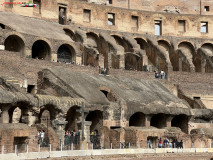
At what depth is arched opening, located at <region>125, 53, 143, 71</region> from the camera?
165 ft

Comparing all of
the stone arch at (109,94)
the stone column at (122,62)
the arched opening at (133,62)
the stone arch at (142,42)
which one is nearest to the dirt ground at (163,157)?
the stone arch at (109,94)

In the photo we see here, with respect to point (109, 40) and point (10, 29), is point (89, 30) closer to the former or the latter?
point (109, 40)

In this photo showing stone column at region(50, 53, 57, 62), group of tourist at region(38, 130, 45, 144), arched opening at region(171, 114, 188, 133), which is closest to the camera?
group of tourist at region(38, 130, 45, 144)

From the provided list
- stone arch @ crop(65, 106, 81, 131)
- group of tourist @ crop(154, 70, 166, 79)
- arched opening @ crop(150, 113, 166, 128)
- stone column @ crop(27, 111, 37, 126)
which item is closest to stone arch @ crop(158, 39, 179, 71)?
group of tourist @ crop(154, 70, 166, 79)

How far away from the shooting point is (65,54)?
46.2 meters

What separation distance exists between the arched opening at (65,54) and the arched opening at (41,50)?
187cm

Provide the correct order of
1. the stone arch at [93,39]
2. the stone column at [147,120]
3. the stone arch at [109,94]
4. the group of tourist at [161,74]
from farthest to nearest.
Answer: the stone arch at [93,39], the group of tourist at [161,74], the stone column at [147,120], the stone arch at [109,94]

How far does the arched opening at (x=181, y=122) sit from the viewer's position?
1503 inches

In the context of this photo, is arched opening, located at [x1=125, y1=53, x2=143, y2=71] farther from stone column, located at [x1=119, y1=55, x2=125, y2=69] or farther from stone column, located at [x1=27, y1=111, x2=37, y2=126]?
stone column, located at [x1=27, y1=111, x2=37, y2=126]

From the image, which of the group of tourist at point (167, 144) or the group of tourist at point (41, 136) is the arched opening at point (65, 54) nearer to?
the group of tourist at point (167, 144)

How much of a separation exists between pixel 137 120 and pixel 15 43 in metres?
13.9

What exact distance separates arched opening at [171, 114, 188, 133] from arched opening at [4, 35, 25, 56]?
14429 mm

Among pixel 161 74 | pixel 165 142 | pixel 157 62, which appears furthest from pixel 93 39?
pixel 165 142

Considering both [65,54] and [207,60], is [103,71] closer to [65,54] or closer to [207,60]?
[65,54]
